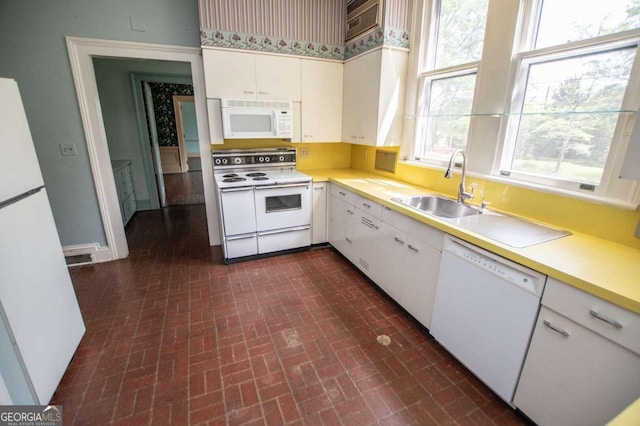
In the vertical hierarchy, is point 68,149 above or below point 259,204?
above

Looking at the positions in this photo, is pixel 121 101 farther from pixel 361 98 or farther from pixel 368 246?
pixel 368 246

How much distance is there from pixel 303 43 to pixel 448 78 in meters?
1.71

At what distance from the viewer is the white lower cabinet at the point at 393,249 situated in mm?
2111

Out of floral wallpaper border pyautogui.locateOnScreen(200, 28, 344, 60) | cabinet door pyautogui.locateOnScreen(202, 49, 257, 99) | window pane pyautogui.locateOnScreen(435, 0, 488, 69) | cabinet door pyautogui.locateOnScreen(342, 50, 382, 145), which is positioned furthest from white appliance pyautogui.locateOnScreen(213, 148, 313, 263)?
window pane pyautogui.locateOnScreen(435, 0, 488, 69)

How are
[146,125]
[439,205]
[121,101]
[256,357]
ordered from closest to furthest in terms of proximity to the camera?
1. [256,357]
2. [439,205]
3. [121,101]
4. [146,125]

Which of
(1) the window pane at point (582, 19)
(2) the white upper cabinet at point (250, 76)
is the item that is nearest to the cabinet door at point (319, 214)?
(2) the white upper cabinet at point (250, 76)

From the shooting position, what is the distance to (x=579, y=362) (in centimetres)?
128

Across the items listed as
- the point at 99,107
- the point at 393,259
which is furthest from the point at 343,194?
the point at 99,107

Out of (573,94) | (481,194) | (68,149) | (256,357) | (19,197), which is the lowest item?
(256,357)

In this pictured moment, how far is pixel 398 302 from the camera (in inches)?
97.5

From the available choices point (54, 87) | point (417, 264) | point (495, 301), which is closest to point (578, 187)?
point (495, 301)

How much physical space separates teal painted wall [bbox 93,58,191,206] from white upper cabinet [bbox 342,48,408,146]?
2827mm

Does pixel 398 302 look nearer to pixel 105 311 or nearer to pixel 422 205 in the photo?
pixel 422 205

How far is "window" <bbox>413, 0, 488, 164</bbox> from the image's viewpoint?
2.40 m
